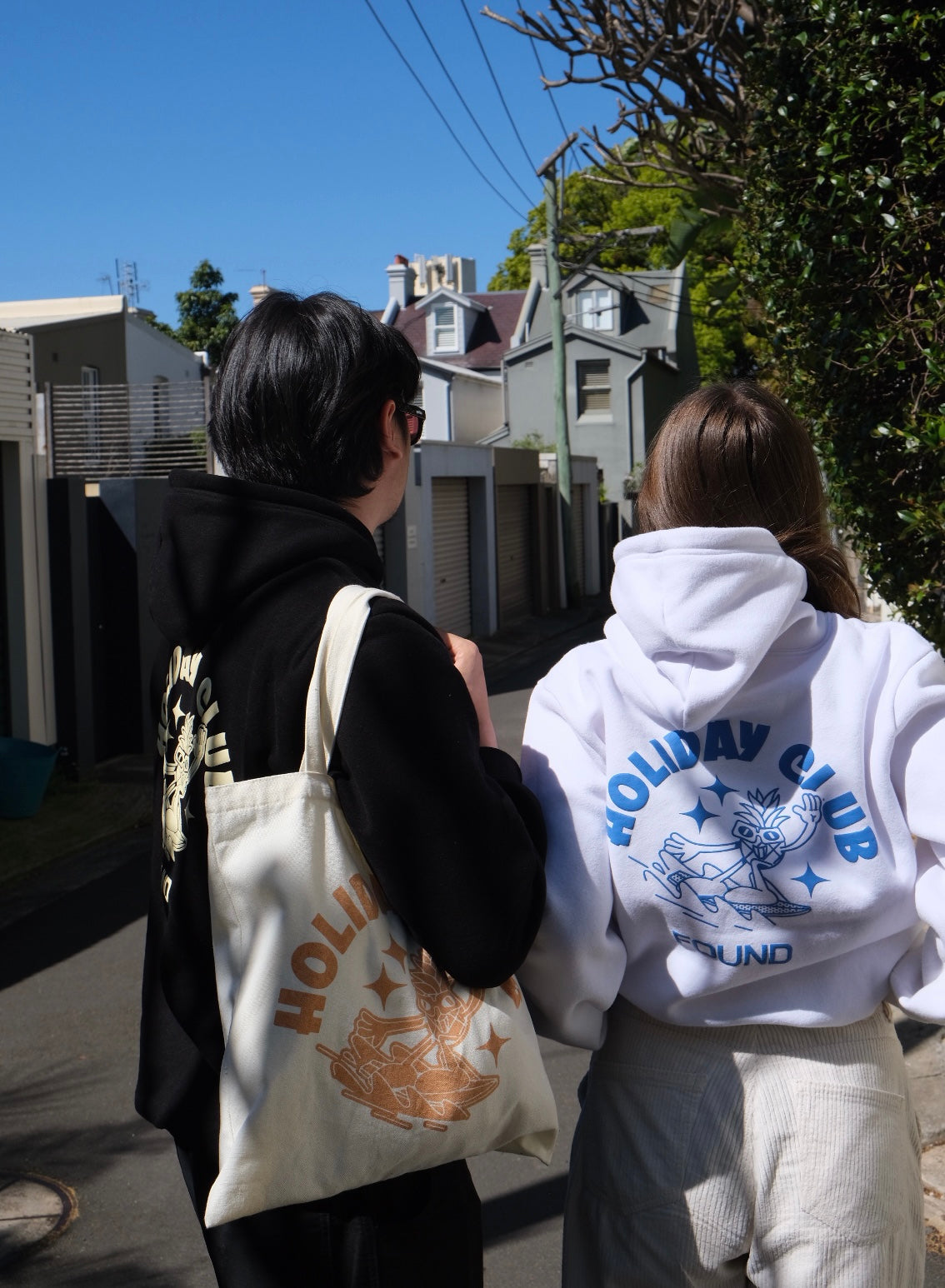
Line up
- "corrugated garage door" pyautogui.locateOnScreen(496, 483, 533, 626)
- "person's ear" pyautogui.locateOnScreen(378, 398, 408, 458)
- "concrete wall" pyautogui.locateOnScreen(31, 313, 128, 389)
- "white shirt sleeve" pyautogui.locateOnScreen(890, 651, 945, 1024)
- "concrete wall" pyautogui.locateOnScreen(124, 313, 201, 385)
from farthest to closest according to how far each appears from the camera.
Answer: "concrete wall" pyautogui.locateOnScreen(124, 313, 201, 385) → "corrugated garage door" pyautogui.locateOnScreen(496, 483, 533, 626) → "concrete wall" pyautogui.locateOnScreen(31, 313, 128, 389) → "person's ear" pyautogui.locateOnScreen(378, 398, 408, 458) → "white shirt sleeve" pyautogui.locateOnScreen(890, 651, 945, 1024)

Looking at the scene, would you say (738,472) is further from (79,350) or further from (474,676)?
(79,350)

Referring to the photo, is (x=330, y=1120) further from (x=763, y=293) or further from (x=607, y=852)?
(x=763, y=293)

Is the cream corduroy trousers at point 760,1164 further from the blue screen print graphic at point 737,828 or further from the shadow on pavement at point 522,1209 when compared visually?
the shadow on pavement at point 522,1209

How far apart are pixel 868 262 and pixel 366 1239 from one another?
3.31m

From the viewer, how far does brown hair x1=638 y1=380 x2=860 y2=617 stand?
1759 mm

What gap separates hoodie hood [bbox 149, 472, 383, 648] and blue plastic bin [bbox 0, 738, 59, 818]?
→ 7.36 meters

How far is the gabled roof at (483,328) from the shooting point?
41719mm

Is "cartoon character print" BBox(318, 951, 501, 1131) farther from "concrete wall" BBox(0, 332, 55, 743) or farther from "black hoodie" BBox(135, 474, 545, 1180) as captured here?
"concrete wall" BBox(0, 332, 55, 743)

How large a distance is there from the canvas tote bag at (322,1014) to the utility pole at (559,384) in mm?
A: 20141

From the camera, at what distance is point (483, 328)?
143 feet

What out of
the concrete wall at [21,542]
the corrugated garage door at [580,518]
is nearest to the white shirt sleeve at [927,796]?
the concrete wall at [21,542]

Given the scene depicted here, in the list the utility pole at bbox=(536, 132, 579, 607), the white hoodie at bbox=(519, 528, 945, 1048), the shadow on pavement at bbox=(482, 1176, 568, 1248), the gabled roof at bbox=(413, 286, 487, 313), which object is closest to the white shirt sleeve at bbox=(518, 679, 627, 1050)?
the white hoodie at bbox=(519, 528, 945, 1048)

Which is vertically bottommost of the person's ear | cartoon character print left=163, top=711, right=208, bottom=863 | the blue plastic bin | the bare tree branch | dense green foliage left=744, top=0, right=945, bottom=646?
the blue plastic bin

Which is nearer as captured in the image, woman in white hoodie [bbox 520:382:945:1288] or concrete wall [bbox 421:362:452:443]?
woman in white hoodie [bbox 520:382:945:1288]
